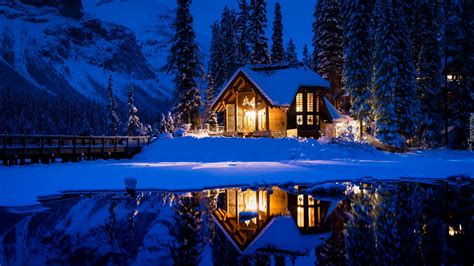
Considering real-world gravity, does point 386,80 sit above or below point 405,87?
above

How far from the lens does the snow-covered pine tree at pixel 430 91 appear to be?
140 ft

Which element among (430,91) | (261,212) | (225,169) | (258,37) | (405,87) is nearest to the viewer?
(261,212)

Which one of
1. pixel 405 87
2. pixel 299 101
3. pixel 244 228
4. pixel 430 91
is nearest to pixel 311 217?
pixel 244 228

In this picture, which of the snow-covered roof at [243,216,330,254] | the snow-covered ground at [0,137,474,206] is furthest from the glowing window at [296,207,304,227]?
the snow-covered ground at [0,137,474,206]

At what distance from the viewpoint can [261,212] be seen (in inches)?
581

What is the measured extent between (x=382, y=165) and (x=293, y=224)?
1642 cm

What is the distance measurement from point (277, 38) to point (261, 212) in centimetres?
4795

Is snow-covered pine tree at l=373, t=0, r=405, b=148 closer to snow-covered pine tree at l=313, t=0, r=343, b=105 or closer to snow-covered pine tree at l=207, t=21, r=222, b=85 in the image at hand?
snow-covered pine tree at l=313, t=0, r=343, b=105

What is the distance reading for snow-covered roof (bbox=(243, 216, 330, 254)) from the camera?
10.5 m

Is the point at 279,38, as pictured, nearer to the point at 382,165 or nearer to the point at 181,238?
the point at 382,165

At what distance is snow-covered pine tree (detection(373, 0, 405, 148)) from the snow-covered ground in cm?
291

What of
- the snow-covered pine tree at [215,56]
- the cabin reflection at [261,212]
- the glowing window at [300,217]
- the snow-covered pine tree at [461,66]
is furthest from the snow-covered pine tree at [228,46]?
the glowing window at [300,217]

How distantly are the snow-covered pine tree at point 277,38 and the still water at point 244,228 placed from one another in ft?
140

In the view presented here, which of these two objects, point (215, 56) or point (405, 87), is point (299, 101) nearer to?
point (405, 87)
